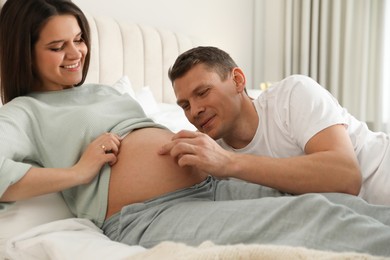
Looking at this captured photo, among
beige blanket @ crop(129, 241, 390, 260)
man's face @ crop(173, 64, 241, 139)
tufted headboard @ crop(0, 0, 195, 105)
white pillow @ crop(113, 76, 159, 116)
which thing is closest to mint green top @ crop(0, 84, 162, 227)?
man's face @ crop(173, 64, 241, 139)

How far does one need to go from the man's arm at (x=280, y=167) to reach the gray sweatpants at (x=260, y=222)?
0.26ft

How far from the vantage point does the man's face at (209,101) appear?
1530 mm

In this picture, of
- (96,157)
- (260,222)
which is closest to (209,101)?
(96,157)

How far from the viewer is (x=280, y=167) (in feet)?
4.25

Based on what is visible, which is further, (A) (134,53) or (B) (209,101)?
(A) (134,53)

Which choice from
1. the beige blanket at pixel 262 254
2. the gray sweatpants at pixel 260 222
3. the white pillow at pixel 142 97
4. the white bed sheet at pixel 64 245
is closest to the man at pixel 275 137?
the gray sweatpants at pixel 260 222

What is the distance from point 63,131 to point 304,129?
2.33 ft

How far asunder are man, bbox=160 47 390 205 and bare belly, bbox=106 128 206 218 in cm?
4

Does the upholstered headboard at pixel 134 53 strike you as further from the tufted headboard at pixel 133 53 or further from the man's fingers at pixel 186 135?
the man's fingers at pixel 186 135

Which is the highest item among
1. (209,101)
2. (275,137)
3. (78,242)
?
(209,101)

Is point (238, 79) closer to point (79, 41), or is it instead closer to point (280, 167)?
point (280, 167)

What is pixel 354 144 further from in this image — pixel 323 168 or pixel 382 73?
pixel 382 73

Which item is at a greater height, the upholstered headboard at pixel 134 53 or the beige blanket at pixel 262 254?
the upholstered headboard at pixel 134 53

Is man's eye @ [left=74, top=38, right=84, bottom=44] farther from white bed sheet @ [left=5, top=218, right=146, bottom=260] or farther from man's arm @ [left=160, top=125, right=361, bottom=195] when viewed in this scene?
white bed sheet @ [left=5, top=218, right=146, bottom=260]
